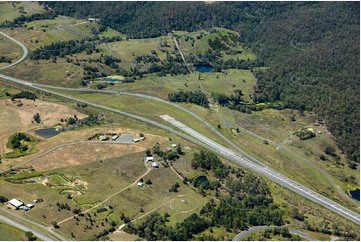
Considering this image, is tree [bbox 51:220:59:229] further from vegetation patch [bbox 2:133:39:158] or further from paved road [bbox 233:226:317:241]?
paved road [bbox 233:226:317:241]

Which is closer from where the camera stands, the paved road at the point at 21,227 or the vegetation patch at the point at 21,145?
the paved road at the point at 21,227

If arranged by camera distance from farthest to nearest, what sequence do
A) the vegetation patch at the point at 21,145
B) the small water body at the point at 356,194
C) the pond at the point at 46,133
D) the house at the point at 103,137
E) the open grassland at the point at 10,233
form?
the pond at the point at 46,133, the house at the point at 103,137, the vegetation patch at the point at 21,145, the small water body at the point at 356,194, the open grassland at the point at 10,233

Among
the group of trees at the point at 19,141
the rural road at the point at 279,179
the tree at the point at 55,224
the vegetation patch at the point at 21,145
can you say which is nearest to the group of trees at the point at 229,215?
the rural road at the point at 279,179

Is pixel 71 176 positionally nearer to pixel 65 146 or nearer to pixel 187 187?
pixel 65 146

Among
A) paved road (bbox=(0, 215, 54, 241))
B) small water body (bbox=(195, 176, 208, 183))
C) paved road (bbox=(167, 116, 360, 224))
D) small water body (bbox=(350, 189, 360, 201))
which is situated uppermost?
paved road (bbox=(0, 215, 54, 241))

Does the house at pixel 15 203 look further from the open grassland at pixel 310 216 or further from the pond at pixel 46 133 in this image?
the open grassland at pixel 310 216

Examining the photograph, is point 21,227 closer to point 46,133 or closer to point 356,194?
point 46,133

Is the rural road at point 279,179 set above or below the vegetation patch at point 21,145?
below

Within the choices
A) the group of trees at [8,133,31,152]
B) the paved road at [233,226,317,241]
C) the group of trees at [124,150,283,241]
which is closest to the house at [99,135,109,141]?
the group of trees at [8,133,31,152]

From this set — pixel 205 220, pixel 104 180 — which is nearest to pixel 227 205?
pixel 205 220

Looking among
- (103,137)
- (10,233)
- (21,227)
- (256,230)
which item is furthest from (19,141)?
(256,230)

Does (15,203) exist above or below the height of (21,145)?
above
